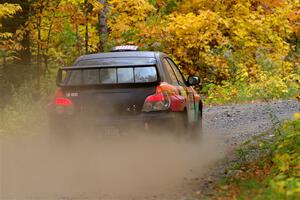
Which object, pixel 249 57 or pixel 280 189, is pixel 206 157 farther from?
pixel 249 57

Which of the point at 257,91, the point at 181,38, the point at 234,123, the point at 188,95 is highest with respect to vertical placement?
the point at 181,38

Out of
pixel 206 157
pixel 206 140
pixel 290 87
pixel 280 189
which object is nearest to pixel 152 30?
pixel 290 87

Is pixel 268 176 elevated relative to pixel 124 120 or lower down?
lower down

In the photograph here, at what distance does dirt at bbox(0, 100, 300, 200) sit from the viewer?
703 centimetres

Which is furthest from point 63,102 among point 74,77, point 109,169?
point 109,169

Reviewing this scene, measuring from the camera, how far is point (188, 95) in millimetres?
10039

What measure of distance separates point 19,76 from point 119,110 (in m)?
10.1

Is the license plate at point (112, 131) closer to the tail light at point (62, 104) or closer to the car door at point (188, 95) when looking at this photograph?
the tail light at point (62, 104)

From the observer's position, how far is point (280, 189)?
15.7 ft

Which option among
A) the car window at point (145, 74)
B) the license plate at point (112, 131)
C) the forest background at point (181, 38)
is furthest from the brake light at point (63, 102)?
the forest background at point (181, 38)

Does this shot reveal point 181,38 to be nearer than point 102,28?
No

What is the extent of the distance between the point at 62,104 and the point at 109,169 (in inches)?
40.7

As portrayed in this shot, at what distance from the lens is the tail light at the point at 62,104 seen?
321 inches

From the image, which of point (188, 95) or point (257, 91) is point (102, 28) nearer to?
point (257, 91)
